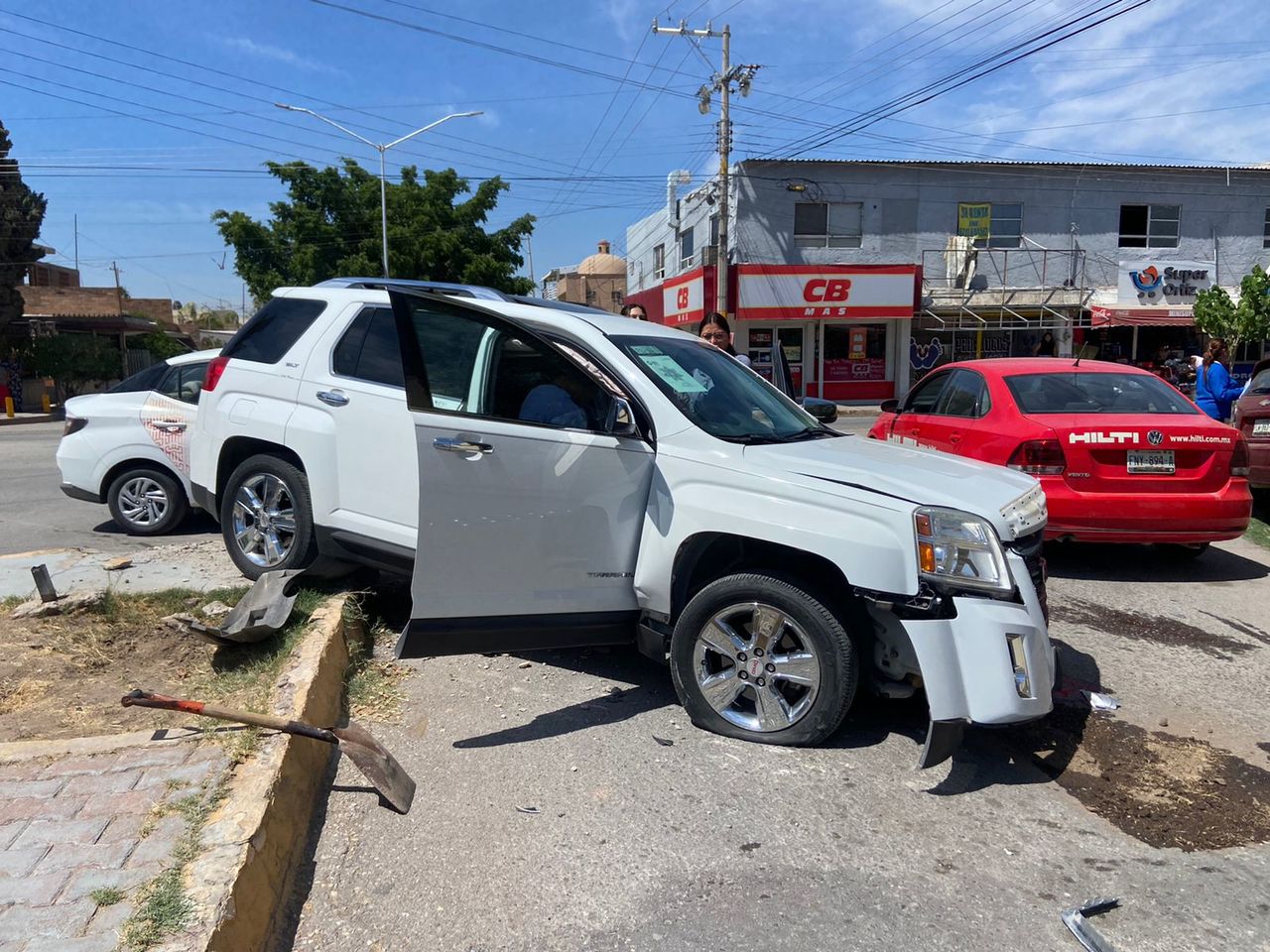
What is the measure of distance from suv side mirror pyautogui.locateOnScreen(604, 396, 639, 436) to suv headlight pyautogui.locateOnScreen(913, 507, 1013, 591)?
128cm

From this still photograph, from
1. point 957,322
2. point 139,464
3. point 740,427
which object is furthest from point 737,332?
point 740,427

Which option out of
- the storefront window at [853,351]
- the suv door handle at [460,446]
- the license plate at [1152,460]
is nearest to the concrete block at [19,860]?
the suv door handle at [460,446]

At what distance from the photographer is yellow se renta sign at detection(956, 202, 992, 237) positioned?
27422mm

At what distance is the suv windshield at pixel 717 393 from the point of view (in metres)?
4.17

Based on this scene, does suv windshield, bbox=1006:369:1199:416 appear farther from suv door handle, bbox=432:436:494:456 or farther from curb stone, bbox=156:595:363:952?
curb stone, bbox=156:595:363:952

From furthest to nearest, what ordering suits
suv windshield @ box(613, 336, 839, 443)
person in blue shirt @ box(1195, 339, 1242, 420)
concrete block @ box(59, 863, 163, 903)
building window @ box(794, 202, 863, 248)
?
building window @ box(794, 202, 863, 248) < person in blue shirt @ box(1195, 339, 1242, 420) < suv windshield @ box(613, 336, 839, 443) < concrete block @ box(59, 863, 163, 903)

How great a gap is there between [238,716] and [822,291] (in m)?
24.8

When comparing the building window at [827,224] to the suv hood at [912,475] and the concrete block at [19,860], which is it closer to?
the suv hood at [912,475]

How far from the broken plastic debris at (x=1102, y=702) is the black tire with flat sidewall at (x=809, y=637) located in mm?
1455

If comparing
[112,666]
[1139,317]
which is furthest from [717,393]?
[1139,317]

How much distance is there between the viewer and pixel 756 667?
12.5 feet

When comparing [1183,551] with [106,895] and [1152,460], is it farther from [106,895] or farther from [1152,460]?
[106,895]

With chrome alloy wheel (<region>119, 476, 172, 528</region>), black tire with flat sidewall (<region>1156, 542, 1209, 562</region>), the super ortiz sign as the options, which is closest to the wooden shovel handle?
chrome alloy wheel (<region>119, 476, 172, 528</region>)

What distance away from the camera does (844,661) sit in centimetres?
356
